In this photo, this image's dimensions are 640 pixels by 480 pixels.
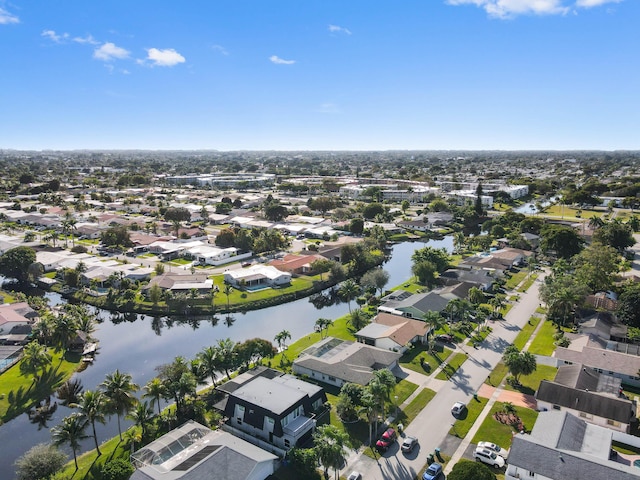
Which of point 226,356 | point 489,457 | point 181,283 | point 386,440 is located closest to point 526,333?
point 489,457

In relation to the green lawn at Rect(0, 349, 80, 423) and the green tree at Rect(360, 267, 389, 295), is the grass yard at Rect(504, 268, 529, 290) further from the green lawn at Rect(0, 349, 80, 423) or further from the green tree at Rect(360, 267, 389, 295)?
the green lawn at Rect(0, 349, 80, 423)

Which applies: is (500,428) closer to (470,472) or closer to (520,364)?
(520,364)

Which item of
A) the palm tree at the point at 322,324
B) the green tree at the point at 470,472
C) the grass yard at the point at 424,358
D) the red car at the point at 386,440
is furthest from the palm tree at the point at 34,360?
the green tree at the point at 470,472

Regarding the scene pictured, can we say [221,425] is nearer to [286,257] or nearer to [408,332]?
[408,332]

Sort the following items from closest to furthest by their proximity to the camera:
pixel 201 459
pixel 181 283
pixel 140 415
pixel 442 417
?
pixel 201 459 → pixel 140 415 → pixel 442 417 → pixel 181 283

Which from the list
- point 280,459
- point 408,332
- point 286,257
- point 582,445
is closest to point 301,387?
point 280,459

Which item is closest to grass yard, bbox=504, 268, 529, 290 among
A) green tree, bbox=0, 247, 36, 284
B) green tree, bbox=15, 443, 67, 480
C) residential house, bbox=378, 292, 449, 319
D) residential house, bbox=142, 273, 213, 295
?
residential house, bbox=378, 292, 449, 319

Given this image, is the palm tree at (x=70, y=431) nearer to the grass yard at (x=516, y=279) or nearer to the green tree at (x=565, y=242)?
the grass yard at (x=516, y=279)
